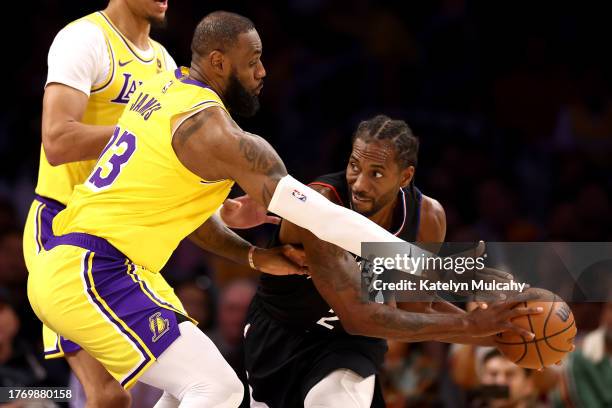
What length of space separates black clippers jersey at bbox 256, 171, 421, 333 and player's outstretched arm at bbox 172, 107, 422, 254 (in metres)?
0.83

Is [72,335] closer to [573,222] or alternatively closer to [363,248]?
[363,248]

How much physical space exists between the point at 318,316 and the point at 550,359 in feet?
3.62

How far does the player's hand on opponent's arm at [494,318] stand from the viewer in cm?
381

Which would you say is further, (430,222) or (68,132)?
(430,222)

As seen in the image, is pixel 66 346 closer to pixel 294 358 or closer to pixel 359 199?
pixel 294 358

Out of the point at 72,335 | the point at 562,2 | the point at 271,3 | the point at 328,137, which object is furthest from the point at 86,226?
the point at 562,2

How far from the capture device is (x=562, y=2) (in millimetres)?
10586

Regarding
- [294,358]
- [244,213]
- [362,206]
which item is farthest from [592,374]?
[244,213]

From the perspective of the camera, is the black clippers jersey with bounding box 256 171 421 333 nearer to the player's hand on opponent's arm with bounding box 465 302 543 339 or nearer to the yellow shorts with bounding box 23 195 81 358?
the player's hand on opponent's arm with bounding box 465 302 543 339

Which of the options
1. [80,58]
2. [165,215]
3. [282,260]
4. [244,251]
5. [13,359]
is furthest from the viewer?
[13,359]

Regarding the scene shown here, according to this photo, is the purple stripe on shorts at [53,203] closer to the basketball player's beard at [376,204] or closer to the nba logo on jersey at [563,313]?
the basketball player's beard at [376,204]

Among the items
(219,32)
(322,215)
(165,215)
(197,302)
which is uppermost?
(219,32)

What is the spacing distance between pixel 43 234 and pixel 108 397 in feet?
2.82

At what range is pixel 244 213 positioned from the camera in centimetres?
481
